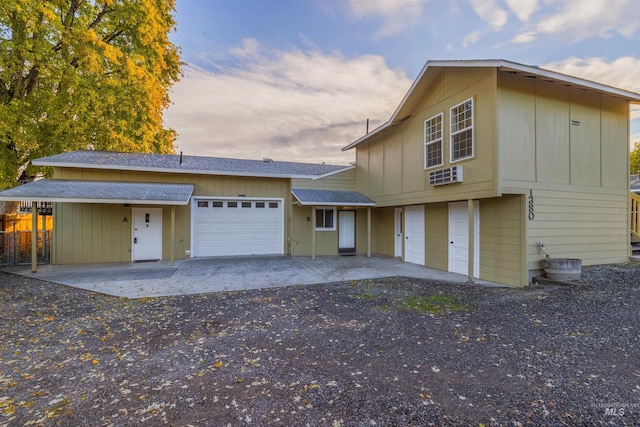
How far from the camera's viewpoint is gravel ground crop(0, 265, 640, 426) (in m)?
2.52

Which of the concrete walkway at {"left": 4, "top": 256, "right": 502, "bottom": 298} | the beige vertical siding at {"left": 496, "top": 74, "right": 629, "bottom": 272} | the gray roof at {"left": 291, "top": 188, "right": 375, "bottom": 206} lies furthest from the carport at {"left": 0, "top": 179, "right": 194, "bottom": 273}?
the beige vertical siding at {"left": 496, "top": 74, "right": 629, "bottom": 272}

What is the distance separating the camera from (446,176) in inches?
310

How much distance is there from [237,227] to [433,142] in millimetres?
7837

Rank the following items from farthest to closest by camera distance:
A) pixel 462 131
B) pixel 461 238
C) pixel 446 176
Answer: pixel 461 238
pixel 446 176
pixel 462 131

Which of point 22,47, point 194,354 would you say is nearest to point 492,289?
point 194,354

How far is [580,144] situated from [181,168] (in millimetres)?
12465

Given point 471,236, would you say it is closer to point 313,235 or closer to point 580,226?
point 580,226

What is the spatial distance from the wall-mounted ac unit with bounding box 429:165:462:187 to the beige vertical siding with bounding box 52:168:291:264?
7.11 metres

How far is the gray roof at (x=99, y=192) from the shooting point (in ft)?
26.3

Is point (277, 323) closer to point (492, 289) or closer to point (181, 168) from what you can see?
point (492, 289)

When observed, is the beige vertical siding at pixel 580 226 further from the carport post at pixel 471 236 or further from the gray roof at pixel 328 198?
the gray roof at pixel 328 198

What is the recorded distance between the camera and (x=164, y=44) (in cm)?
1388
